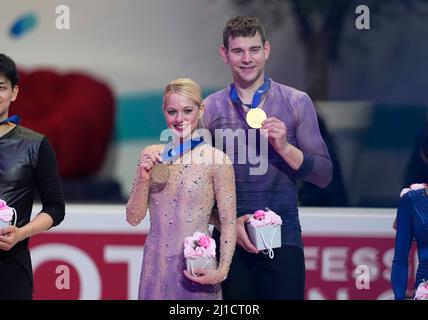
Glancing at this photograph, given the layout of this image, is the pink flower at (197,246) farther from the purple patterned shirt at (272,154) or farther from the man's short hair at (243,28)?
the man's short hair at (243,28)

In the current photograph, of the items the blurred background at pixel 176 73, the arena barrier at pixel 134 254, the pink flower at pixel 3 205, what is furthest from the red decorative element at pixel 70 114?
the pink flower at pixel 3 205

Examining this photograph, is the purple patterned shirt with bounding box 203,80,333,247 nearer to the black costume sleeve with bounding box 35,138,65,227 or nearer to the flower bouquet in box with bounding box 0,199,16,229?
the black costume sleeve with bounding box 35,138,65,227

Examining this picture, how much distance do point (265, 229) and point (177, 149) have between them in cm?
51

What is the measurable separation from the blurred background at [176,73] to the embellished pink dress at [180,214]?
1.86 feet

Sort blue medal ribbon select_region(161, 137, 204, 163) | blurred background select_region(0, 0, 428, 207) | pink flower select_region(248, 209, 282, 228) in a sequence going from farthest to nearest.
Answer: blurred background select_region(0, 0, 428, 207) < pink flower select_region(248, 209, 282, 228) < blue medal ribbon select_region(161, 137, 204, 163)

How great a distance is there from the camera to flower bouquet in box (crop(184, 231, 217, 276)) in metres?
3.22

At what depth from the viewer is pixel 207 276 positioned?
326 cm

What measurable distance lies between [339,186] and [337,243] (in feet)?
0.84

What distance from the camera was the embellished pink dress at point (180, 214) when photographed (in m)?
3.24

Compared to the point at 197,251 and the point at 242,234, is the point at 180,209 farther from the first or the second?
the point at 242,234

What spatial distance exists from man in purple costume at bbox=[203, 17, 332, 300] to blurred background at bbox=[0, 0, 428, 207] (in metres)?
→ 0.22

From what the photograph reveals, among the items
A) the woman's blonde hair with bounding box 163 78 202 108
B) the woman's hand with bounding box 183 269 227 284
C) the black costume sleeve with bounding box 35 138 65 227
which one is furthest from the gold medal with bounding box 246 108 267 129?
the black costume sleeve with bounding box 35 138 65 227
